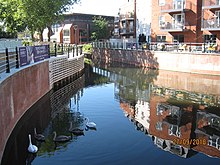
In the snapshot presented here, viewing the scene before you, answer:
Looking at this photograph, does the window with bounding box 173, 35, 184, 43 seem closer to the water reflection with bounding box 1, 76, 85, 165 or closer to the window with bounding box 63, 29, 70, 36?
the water reflection with bounding box 1, 76, 85, 165

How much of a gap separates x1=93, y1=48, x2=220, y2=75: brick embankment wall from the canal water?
5544 millimetres

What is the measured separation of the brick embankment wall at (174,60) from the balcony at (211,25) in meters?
6.07

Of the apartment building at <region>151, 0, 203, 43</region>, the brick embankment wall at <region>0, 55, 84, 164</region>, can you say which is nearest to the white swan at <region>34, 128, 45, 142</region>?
the brick embankment wall at <region>0, 55, 84, 164</region>

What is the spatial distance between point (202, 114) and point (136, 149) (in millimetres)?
6458

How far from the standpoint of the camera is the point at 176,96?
68.3 ft

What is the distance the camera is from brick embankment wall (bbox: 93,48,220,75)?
2964cm

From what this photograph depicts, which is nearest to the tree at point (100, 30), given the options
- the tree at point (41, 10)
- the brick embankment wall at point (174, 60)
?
the brick embankment wall at point (174, 60)

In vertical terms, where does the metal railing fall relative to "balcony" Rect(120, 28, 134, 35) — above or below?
below

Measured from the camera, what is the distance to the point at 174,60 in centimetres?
3359

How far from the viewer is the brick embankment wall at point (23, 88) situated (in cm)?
1081

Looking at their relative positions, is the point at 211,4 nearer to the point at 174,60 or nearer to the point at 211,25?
the point at 211,25

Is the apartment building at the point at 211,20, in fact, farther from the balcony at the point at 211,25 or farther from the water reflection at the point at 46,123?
the water reflection at the point at 46,123

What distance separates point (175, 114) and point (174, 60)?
18.5 m

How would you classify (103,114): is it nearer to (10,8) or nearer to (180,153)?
(180,153)
